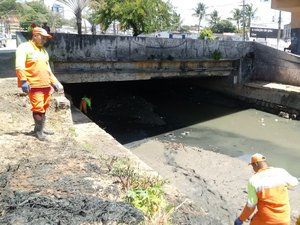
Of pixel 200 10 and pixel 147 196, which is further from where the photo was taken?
pixel 200 10

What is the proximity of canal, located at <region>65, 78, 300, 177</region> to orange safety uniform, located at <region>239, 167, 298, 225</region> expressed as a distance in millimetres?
6863

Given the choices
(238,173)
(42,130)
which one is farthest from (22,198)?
(238,173)

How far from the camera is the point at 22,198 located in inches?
138

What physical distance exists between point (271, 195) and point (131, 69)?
1117cm

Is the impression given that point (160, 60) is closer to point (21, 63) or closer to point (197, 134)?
point (197, 134)

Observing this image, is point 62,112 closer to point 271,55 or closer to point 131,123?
point 131,123

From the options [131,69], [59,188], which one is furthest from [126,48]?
[59,188]

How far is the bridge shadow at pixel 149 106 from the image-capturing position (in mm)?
14812

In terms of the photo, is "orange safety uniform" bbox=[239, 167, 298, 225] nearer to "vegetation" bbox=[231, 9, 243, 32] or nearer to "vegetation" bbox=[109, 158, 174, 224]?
"vegetation" bbox=[109, 158, 174, 224]

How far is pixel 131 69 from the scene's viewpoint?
567 inches

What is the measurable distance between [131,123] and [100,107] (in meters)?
3.10

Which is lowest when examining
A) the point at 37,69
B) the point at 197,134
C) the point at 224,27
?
the point at 197,134

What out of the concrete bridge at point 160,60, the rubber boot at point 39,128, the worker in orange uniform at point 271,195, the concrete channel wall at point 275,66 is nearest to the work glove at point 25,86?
the rubber boot at point 39,128

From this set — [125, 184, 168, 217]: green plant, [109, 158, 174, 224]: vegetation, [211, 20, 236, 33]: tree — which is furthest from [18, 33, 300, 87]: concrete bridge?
[211, 20, 236, 33]: tree
